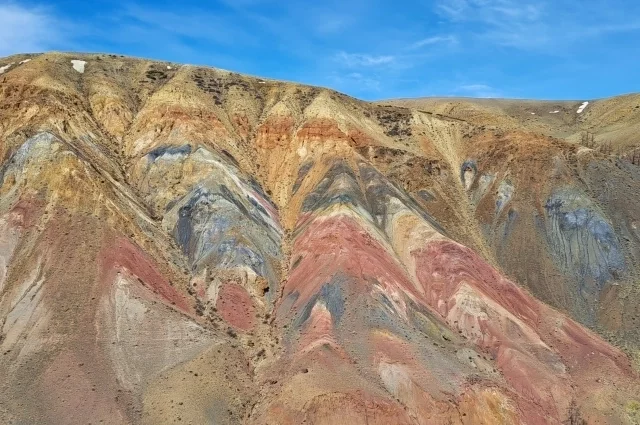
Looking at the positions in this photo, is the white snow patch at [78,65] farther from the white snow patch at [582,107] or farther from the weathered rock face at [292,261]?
the white snow patch at [582,107]

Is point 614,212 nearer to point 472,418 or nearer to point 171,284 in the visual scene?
point 472,418

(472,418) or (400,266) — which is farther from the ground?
(400,266)

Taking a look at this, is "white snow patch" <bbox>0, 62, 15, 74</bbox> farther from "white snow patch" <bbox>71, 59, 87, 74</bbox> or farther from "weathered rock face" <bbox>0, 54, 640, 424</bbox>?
"white snow patch" <bbox>71, 59, 87, 74</bbox>

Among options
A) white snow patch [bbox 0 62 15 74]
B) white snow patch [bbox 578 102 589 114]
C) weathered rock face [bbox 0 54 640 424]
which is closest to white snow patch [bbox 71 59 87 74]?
weathered rock face [bbox 0 54 640 424]

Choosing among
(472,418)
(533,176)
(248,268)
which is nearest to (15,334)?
(248,268)

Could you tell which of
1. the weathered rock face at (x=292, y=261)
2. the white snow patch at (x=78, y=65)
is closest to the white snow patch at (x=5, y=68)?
the weathered rock face at (x=292, y=261)

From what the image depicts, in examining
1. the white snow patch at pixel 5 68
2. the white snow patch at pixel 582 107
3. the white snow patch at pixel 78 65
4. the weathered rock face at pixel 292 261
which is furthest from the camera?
the white snow patch at pixel 582 107
